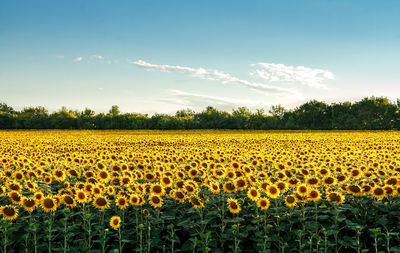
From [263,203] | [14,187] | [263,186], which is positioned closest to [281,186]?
[263,186]

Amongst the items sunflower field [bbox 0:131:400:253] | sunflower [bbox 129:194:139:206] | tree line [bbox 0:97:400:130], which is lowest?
sunflower field [bbox 0:131:400:253]

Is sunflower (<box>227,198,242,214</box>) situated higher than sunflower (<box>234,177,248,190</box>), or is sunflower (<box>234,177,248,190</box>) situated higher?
sunflower (<box>234,177,248,190</box>)

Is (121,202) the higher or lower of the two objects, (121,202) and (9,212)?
the higher

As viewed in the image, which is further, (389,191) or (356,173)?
(356,173)

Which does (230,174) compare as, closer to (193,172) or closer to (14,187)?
(193,172)

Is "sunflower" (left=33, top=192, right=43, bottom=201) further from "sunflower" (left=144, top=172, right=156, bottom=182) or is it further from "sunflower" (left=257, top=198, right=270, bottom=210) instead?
"sunflower" (left=257, top=198, right=270, bottom=210)

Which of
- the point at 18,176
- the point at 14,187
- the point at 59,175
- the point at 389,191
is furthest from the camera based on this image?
the point at 18,176

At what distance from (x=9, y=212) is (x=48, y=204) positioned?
0.57 meters

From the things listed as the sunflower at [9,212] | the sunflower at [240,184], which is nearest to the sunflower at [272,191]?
the sunflower at [240,184]

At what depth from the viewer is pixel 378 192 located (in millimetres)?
5984

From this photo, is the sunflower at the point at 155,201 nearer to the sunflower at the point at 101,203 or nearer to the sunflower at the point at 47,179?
the sunflower at the point at 101,203

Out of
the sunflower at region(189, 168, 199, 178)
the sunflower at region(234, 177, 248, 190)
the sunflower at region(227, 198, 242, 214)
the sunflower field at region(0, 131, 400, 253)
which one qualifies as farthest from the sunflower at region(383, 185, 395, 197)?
the sunflower at region(189, 168, 199, 178)

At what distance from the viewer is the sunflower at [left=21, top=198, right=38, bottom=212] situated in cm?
544

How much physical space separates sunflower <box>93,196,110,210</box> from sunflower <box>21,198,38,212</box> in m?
0.91
